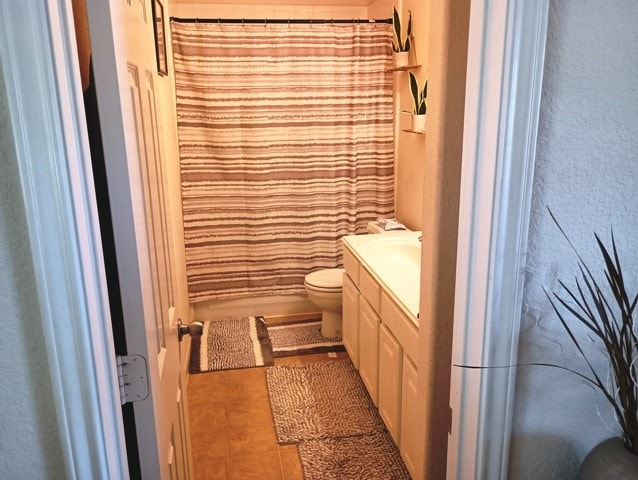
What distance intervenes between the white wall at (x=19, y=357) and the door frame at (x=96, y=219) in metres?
0.04

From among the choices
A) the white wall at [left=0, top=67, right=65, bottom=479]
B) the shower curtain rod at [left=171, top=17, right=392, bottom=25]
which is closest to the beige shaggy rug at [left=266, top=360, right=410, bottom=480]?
the white wall at [left=0, top=67, right=65, bottom=479]

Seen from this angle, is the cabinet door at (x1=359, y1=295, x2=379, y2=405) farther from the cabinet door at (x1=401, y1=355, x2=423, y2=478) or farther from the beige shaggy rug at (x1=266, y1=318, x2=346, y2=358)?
the beige shaggy rug at (x1=266, y1=318, x2=346, y2=358)

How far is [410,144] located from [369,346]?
59.0 inches

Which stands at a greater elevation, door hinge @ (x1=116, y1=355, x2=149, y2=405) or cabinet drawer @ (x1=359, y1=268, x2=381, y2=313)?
door hinge @ (x1=116, y1=355, x2=149, y2=405)

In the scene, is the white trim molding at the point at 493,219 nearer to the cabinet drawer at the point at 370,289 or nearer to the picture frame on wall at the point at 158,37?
the cabinet drawer at the point at 370,289

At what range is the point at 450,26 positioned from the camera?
4.01 ft

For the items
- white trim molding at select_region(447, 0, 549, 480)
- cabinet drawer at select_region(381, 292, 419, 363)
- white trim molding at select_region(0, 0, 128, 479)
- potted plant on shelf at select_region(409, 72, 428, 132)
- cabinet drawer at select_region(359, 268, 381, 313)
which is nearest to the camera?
white trim molding at select_region(0, 0, 128, 479)

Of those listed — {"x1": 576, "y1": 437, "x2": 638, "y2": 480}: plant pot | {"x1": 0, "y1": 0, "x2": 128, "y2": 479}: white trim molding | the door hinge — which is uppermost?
{"x1": 0, "y1": 0, "x2": 128, "y2": 479}: white trim molding

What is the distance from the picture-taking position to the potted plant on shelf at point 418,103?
3014 mm

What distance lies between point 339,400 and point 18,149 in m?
2.43

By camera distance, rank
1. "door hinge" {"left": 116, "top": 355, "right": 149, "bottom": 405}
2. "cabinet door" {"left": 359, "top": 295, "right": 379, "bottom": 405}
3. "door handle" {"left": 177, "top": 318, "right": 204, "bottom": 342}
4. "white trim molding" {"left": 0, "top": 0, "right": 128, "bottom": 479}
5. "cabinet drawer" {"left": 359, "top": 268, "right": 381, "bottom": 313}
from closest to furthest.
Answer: "white trim molding" {"left": 0, "top": 0, "right": 128, "bottom": 479}
"door hinge" {"left": 116, "top": 355, "right": 149, "bottom": 405}
"door handle" {"left": 177, "top": 318, "right": 204, "bottom": 342}
"cabinet drawer" {"left": 359, "top": 268, "right": 381, "bottom": 313}
"cabinet door" {"left": 359, "top": 295, "right": 379, "bottom": 405}

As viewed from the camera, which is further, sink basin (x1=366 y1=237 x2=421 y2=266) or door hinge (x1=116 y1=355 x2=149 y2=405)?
sink basin (x1=366 y1=237 x2=421 y2=266)

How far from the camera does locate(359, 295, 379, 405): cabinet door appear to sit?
2543 mm

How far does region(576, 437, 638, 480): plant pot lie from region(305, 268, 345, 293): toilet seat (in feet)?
8.07
